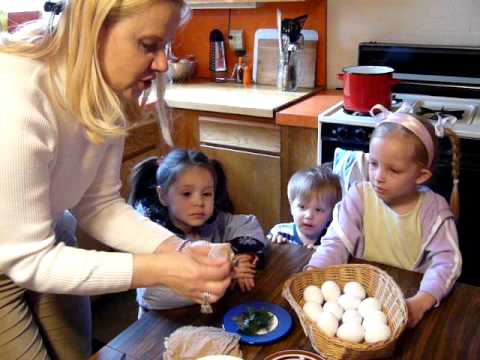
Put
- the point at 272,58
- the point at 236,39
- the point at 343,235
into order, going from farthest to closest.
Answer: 1. the point at 236,39
2. the point at 272,58
3. the point at 343,235

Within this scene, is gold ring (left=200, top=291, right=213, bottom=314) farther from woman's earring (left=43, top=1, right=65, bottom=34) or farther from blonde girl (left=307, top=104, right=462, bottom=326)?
woman's earring (left=43, top=1, right=65, bottom=34)

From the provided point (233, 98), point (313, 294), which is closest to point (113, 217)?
point (313, 294)

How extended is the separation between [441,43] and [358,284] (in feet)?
6.14

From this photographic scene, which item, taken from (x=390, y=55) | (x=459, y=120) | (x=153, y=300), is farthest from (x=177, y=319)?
(x=390, y=55)

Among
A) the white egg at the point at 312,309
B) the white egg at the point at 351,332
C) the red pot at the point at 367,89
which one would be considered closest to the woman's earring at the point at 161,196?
the white egg at the point at 312,309

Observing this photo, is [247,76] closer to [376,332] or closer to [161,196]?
[161,196]

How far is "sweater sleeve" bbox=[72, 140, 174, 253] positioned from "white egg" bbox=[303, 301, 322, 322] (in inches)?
14.8

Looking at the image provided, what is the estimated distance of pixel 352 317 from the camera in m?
1.05

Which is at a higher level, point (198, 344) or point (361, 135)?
point (361, 135)

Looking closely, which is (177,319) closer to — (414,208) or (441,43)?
(414,208)

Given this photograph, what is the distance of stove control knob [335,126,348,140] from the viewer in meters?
2.28

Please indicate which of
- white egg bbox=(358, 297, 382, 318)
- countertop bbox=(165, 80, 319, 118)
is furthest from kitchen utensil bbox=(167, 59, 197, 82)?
white egg bbox=(358, 297, 382, 318)

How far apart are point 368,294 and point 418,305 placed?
110 mm

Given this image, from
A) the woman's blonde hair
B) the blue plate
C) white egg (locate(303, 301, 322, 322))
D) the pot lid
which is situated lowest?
the blue plate
